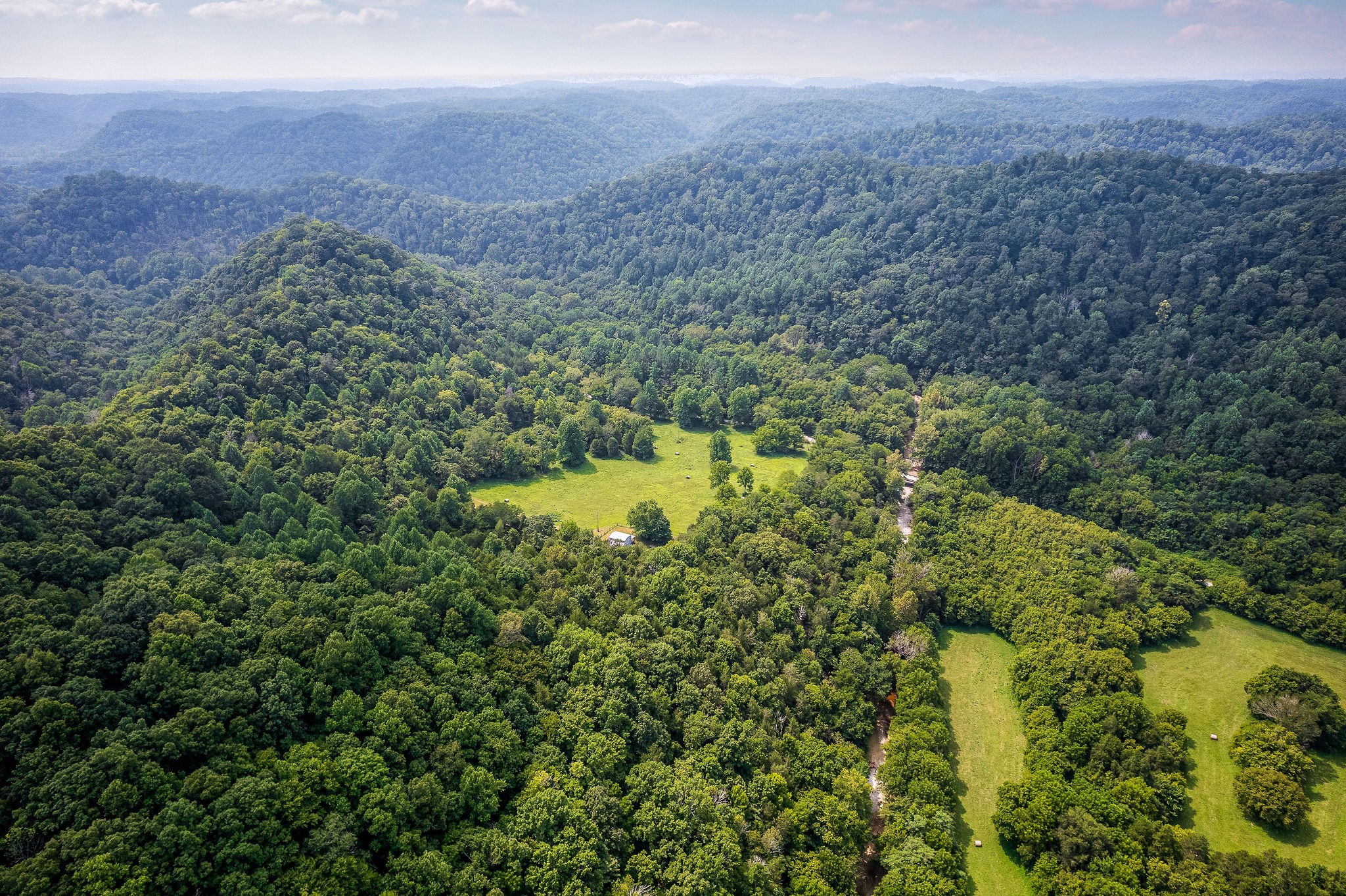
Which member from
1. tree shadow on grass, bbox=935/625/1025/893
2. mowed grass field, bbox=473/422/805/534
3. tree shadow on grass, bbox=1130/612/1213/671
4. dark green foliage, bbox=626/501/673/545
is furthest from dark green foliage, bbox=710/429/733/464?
tree shadow on grass, bbox=1130/612/1213/671

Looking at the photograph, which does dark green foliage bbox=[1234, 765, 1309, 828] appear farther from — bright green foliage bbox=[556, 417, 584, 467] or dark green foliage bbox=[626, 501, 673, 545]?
bright green foliage bbox=[556, 417, 584, 467]

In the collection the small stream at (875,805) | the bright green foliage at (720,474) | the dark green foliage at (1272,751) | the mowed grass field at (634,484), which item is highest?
the bright green foliage at (720,474)

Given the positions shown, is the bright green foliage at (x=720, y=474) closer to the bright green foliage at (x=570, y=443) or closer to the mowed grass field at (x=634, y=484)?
the mowed grass field at (x=634, y=484)

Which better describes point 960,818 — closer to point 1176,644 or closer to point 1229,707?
point 1229,707

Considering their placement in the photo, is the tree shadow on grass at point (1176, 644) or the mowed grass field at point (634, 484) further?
the mowed grass field at point (634, 484)

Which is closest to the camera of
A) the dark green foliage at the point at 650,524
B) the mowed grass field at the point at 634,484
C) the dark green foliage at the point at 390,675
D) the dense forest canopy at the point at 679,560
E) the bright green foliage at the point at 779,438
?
the dark green foliage at the point at 390,675

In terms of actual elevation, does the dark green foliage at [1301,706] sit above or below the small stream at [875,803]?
above

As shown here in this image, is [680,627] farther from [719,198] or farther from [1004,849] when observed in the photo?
[719,198]

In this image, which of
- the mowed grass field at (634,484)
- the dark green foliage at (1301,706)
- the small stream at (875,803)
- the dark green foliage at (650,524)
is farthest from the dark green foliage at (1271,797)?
the dark green foliage at (650,524)
